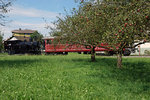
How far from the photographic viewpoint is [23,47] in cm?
3534

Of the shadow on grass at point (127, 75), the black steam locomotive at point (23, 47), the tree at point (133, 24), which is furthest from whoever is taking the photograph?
the black steam locomotive at point (23, 47)

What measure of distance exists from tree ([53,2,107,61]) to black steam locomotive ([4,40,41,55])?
19225 mm

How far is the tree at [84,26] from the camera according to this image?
769cm

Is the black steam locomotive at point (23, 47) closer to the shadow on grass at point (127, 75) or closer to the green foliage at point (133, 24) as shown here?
the shadow on grass at point (127, 75)

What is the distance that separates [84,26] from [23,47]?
27672 mm

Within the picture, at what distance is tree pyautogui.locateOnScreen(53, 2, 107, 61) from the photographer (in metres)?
7.69

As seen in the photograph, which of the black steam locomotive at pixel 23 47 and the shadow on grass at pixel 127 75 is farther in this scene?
the black steam locomotive at pixel 23 47

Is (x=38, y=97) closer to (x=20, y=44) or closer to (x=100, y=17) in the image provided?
(x=100, y=17)

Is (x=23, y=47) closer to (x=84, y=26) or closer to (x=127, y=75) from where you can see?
(x=84, y=26)

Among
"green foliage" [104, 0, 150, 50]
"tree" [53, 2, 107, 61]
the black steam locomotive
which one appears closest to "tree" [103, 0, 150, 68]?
"green foliage" [104, 0, 150, 50]

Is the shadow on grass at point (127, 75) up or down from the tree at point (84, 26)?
down

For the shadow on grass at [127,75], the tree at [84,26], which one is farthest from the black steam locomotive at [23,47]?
the shadow on grass at [127,75]

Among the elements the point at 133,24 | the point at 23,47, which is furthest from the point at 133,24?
the point at 23,47

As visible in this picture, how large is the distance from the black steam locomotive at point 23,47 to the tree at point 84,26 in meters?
19.2
